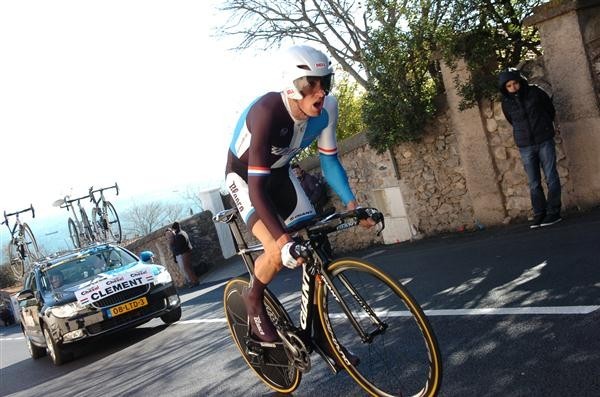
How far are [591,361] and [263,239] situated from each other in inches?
79.9

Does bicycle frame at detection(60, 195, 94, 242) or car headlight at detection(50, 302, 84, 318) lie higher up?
bicycle frame at detection(60, 195, 94, 242)

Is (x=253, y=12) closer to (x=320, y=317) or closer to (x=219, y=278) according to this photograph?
(x=219, y=278)

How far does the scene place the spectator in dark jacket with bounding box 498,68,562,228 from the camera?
8781mm

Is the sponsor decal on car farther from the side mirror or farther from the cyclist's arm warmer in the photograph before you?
the cyclist's arm warmer

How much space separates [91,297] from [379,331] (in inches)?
280

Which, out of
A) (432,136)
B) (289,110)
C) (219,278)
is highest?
(289,110)

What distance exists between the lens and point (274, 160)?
4.19 m

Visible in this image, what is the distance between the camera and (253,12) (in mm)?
17391

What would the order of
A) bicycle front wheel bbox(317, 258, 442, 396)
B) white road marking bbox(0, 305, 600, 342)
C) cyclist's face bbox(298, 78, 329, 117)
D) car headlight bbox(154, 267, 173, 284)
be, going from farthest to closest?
car headlight bbox(154, 267, 173, 284), white road marking bbox(0, 305, 600, 342), cyclist's face bbox(298, 78, 329, 117), bicycle front wheel bbox(317, 258, 442, 396)

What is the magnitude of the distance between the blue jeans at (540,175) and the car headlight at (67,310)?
6637mm

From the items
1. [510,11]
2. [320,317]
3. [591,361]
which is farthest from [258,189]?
[510,11]

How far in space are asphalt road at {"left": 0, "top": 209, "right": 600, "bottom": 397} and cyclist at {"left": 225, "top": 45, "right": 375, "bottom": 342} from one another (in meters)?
1.16

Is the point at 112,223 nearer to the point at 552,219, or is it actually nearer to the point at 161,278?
the point at 161,278

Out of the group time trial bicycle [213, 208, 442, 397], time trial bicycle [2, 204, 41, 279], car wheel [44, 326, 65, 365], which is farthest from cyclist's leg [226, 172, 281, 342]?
time trial bicycle [2, 204, 41, 279]
